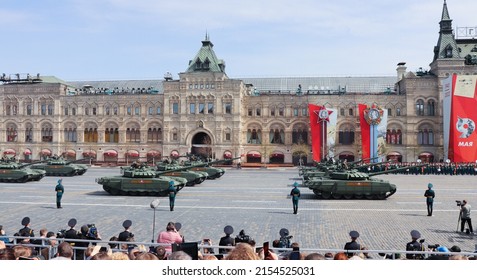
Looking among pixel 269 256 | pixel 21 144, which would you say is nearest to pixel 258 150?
pixel 21 144

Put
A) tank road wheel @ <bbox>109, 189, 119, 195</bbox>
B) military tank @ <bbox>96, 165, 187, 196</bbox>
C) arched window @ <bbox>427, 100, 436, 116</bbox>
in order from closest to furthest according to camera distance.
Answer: military tank @ <bbox>96, 165, 187, 196</bbox>
tank road wheel @ <bbox>109, 189, 119, 195</bbox>
arched window @ <bbox>427, 100, 436, 116</bbox>

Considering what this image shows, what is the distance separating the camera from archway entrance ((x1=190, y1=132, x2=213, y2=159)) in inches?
2627

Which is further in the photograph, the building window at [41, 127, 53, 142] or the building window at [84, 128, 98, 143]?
the building window at [41, 127, 53, 142]

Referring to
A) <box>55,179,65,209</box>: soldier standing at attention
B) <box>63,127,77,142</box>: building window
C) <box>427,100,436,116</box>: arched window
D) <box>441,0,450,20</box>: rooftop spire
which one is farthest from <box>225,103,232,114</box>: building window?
<box>55,179,65,209</box>: soldier standing at attention

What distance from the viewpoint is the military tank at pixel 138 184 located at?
94.0 feet

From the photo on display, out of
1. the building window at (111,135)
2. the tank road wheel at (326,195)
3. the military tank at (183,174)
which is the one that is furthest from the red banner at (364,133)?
the building window at (111,135)

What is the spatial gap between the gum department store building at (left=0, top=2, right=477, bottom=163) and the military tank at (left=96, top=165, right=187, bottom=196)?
36911 millimetres

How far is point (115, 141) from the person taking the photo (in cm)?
6994

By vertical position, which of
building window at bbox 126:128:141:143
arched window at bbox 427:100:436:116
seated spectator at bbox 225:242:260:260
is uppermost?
arched window at bbox 427:100:436:116

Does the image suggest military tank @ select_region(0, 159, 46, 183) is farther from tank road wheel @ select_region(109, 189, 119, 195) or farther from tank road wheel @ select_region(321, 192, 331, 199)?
tank road wheel @ select_region(321, 192, 331, 199)

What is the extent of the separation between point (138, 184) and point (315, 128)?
38.6 metres

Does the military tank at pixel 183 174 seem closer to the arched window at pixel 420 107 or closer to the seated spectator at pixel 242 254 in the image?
the seated spectator at pixel 242 254

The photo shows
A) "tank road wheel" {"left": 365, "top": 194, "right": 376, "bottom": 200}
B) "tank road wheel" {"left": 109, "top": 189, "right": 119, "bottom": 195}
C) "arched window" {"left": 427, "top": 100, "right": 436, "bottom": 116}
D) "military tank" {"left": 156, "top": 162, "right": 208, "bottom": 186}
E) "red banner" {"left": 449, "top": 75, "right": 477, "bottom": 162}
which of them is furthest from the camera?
"arched window" {"left": 427, "top": 100, "right": 436, "bottom": 116}

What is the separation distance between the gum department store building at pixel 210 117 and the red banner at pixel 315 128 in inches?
141
